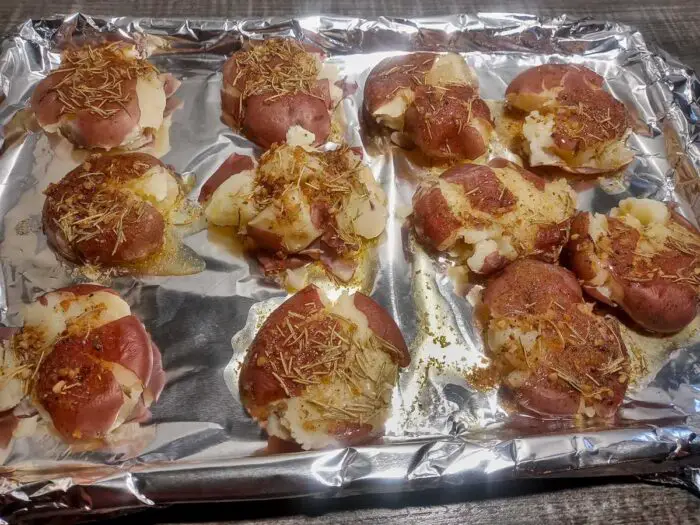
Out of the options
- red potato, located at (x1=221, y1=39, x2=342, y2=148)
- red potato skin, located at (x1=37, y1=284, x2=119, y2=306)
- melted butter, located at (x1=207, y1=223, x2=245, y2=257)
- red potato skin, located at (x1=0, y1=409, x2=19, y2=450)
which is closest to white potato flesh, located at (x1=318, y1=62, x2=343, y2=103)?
red potato, located at (x1=221, y1=39, x2=342, y2=148)

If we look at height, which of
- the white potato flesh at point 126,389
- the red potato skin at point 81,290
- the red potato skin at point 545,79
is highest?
the red potato skin at point 545,79

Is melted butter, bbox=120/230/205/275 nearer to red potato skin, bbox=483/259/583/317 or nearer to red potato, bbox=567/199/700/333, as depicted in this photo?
red potato skin, bbox=483/259/583/317

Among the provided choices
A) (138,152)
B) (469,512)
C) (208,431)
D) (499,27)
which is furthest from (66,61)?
(469,512)

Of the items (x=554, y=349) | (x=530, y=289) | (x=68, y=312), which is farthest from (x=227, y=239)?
(x=554, y=349)

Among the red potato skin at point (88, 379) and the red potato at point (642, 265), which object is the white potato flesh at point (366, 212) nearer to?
the red potato at point (642, 265)

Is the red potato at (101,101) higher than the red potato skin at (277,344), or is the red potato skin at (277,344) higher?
the red potato at (101,101)

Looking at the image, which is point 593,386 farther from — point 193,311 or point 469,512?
point 193,311

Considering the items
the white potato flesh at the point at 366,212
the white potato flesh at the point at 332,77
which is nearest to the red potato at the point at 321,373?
the white potato flesh at the point at 366,212
